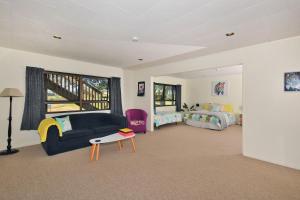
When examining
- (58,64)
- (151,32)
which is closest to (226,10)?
(151,32)

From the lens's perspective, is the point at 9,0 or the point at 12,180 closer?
the point at 9,0

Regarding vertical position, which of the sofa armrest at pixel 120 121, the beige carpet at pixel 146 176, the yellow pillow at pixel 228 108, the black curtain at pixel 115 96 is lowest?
the beige carpet at pixel 146 176

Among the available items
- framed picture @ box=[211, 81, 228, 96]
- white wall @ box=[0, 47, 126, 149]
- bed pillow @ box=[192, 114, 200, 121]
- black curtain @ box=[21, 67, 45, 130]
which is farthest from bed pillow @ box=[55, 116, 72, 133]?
framed picture @ box=[211, 81, 228, 96]

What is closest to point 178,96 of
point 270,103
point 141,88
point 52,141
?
point 141,88

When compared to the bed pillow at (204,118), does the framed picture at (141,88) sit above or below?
above

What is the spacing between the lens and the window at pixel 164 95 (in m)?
7.38

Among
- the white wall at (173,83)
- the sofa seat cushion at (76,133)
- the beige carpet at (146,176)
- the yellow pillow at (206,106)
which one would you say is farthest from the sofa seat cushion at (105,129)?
the yellow pillow at (206,106)

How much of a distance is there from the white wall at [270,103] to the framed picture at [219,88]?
432 centimetres

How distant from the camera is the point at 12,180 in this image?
2.25 metres

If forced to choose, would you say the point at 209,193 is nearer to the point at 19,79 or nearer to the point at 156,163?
the point at 156,163

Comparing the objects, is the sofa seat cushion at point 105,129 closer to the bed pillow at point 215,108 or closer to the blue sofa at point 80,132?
the blue sofa at point 80,132

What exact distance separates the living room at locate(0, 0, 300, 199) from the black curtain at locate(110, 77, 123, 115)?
59.8 inches

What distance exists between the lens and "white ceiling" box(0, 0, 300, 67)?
1.82m

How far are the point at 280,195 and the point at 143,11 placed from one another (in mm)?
3084
